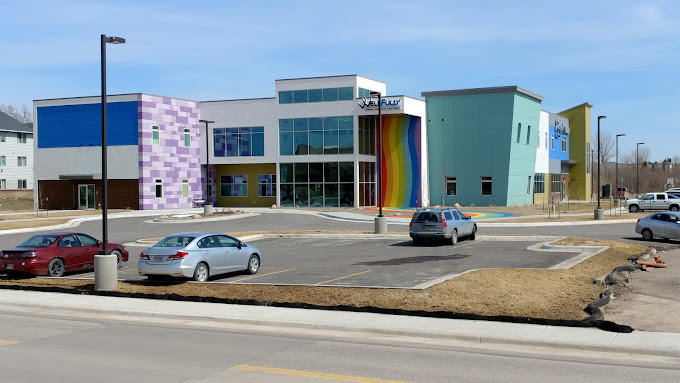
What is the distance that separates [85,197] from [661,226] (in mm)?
48679

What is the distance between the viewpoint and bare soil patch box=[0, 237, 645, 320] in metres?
14.3

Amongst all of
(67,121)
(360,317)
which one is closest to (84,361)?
(360,317)

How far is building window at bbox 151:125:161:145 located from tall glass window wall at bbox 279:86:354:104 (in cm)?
1109

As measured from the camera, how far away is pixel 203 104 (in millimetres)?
65438

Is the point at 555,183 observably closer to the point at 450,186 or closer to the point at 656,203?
the point at 450,186

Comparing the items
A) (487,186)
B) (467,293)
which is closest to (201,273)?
(467,293)

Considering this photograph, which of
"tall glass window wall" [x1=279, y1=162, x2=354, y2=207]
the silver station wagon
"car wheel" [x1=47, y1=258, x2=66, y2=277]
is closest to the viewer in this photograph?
"car wheel" [x1=47, y1=258, x2=66, y2=277]

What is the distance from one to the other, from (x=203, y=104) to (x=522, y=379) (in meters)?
59.4

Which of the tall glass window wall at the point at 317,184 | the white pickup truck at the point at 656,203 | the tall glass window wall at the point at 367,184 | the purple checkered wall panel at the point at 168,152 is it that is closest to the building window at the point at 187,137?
the purple checkered wall panel at the point at 168,152

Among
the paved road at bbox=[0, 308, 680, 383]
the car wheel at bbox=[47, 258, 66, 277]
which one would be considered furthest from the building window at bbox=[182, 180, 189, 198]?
the paved road at bbox=[0, 308, 680, 383]

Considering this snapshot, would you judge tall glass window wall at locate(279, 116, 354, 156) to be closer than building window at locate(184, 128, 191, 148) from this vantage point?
Yes

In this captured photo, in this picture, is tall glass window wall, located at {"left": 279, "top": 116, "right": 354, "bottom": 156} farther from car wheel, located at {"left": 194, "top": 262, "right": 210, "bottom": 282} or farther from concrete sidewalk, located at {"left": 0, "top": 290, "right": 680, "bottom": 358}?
concrete sidewalk, located at {"left": 0, "top": 290, "right": 680, "bottom": 358}

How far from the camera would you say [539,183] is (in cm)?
7369

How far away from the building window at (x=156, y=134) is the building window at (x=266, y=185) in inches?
400
